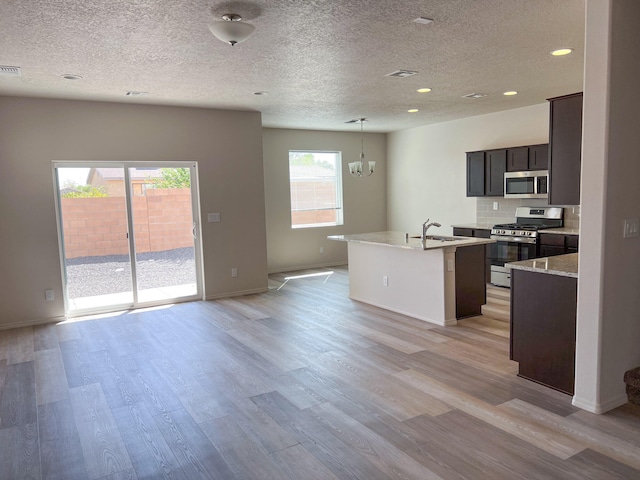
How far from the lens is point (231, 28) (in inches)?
118

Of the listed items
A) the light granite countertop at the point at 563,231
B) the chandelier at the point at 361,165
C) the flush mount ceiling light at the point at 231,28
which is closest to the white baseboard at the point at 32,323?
the flush mount ceiling light at the point at 231,28

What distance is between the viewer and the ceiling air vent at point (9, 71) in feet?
13.5

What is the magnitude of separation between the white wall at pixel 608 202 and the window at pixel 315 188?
20.8ft

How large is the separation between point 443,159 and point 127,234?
539 cm

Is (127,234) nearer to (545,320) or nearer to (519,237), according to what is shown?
(545,320)

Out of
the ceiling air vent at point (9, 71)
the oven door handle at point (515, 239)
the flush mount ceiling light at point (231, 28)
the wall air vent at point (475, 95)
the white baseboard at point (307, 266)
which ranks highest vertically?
the wall air vent at point (475, 95)

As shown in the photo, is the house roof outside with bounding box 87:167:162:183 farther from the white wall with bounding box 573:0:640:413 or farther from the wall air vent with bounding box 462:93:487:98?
the white wall with bounding box 573:0:640:413

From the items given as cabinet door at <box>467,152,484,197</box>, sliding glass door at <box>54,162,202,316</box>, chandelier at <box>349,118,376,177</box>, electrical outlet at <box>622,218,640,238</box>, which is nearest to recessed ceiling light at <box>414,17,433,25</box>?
electrical outlet at <box>622,218,640,238</box>

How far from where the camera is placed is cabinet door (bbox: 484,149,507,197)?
22.8 ft

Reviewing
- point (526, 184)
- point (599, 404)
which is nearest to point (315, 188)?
point (526, 184)

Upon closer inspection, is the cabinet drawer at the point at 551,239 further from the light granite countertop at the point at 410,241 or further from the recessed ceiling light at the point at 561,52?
the recessed ceiling light at the point at 561,52

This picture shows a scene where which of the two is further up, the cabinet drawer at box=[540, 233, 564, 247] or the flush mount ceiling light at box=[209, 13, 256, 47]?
the flush mount ceiling light at box=[209, 13, 256, 47]

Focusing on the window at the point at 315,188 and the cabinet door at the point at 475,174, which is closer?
the cabinet door at the point at 475,174

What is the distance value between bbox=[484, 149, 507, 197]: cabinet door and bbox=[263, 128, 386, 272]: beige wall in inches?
114
